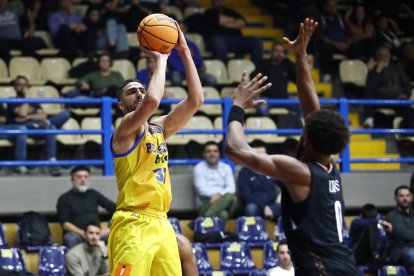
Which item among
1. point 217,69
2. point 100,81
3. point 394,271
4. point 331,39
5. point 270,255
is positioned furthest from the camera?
point 331,39

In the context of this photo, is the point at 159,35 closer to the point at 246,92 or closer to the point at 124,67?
the point at 246,92

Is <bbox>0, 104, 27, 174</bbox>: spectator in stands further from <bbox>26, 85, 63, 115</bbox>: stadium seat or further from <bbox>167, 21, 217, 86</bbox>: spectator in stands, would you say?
<bbox>167, 21, 217, 86</bbox>: spectator in stands

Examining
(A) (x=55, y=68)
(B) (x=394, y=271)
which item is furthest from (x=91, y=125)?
(B) (x=394, y=271)

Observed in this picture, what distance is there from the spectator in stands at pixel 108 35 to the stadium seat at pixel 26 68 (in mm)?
963

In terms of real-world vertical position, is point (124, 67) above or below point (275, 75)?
above

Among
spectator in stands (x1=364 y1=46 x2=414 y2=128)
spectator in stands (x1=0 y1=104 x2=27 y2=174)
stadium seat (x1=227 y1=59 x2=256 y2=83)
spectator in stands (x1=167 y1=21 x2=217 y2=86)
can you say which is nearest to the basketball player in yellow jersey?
spectator in stands (x1=0 y1=104 x2=27 y2=174)

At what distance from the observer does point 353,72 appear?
52.9ft

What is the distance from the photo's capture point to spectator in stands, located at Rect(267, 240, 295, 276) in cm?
1062

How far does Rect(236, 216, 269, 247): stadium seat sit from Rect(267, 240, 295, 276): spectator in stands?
1.45 m

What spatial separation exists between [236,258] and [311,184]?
6509 millimetres

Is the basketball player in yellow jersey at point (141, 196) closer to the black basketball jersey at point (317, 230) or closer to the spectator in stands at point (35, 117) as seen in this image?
the black basketball jersey at point (317, 230)

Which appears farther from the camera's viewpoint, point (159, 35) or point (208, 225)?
point (208, 225)

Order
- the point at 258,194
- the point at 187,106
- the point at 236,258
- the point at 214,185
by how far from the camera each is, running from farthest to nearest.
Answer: the point at 258,194 < the point at 214,185 < the point at 236,258 < the point at 187,106

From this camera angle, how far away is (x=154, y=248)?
697 centimetres
